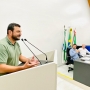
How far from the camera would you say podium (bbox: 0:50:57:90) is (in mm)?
1032

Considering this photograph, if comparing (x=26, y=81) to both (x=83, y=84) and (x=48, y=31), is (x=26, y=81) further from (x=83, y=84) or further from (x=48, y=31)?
(x=48, y=31)

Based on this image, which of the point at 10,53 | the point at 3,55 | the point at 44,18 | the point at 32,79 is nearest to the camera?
the point at 32,79

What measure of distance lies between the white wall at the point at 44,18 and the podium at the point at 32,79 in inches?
86.8

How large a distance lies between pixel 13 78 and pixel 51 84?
1.52 feet

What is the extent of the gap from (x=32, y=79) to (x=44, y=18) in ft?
10.2

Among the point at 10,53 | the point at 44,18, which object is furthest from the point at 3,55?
the point at 44,18

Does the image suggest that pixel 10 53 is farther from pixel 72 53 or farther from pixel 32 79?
pixel 72 53

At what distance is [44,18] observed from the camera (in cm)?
400

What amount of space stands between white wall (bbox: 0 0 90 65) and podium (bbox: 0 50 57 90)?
220 centimetres

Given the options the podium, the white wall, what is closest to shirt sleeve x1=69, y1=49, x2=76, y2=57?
the white wall

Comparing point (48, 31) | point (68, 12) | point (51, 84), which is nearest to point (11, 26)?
point (51, 84)

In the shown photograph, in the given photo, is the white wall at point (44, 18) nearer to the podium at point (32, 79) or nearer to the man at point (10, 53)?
the man at point (10, 53)

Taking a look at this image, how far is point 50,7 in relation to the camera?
4148mm

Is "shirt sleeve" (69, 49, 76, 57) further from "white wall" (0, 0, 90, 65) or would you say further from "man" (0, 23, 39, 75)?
"man" (0, 23, 39, 75)
